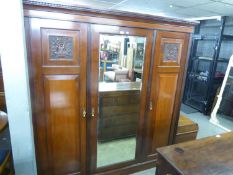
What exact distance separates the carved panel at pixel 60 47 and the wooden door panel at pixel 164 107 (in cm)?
98

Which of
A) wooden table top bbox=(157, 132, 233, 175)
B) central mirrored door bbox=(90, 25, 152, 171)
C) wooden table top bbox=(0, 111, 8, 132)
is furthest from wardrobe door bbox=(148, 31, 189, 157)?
wooden table top bbox=(0, 111, 8, 132)

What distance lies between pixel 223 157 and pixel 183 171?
1.27ft

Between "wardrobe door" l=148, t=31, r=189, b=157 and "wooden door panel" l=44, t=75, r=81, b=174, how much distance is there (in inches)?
32.9

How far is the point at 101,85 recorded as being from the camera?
1.68 m

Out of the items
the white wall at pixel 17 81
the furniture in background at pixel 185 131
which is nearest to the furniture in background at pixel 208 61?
the furniture in background at pixel 185 131

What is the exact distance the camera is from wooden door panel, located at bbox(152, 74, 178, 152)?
191 cm

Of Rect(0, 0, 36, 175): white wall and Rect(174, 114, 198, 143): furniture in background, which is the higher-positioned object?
Rect(0, 0, 36, 175): white wall

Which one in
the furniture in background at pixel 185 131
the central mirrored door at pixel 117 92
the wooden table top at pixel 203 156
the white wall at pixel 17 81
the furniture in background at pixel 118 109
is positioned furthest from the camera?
the furniture in background at pixel 185 131

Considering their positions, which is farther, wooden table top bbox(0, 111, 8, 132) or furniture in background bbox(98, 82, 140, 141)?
furniture in background bbox(98, 82, 140, 141)

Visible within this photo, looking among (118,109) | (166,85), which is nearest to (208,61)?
(166,85)

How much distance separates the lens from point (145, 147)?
2.05m

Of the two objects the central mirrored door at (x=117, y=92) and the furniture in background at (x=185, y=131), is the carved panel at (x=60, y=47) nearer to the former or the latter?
the central mirrored door at (x=117, y=92)

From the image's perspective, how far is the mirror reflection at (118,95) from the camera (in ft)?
5.44

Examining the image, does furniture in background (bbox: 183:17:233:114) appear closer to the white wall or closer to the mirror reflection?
the mirror reflection
